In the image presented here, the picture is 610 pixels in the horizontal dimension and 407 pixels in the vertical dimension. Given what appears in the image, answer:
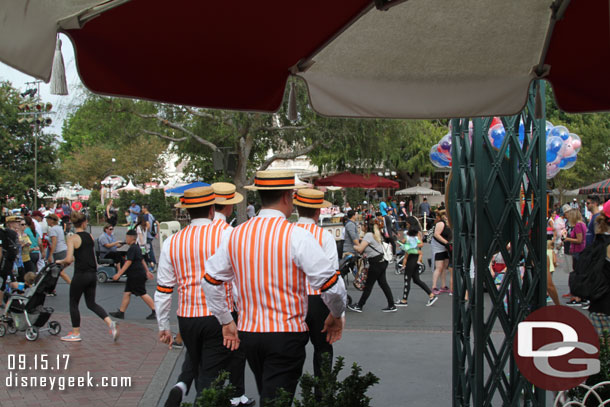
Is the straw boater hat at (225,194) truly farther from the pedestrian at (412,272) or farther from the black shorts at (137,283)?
the pedestrian at (412,272)

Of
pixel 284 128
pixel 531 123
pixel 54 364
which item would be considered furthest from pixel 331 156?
pixel 531 123

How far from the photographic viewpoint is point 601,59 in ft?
11.1

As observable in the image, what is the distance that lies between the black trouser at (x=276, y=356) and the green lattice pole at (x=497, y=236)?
4.32 ft

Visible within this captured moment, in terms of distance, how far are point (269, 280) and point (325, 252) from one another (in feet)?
3.98

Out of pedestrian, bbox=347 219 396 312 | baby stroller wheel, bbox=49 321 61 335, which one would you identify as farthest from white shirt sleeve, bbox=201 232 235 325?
pedestrian, bbox=347 219 396 312

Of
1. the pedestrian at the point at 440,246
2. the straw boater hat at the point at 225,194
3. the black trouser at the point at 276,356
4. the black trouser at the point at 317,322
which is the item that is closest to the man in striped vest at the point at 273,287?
the black trouser at the point at 276,356

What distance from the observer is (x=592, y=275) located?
5.26 m

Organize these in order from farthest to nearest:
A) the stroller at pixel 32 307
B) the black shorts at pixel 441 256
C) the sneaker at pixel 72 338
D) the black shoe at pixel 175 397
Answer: the black shorts at pixel 441 256
the stroller at pixel 32 307
the sneaker at pixel 72 338
the black shoe at pixel 175 397

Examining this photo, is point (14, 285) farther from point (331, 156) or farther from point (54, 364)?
point (331, 156)

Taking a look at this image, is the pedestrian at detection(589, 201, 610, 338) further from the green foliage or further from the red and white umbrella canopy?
the red and white umbrella canopy

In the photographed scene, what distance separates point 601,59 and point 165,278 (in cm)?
343

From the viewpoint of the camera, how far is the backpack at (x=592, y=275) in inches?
205

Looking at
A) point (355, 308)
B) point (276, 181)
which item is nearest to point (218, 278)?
point (276, 181)

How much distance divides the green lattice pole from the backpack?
117cm
